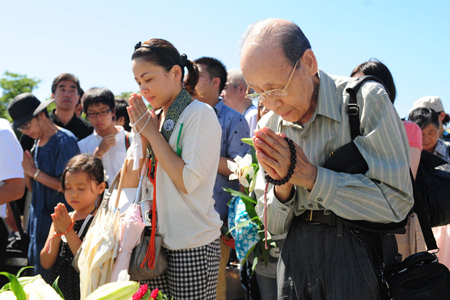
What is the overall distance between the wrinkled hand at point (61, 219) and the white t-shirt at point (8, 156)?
83cm

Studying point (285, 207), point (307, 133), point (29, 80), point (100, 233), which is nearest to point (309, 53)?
point (307, 133)

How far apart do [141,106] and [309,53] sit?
127cm

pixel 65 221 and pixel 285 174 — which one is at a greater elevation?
pixel 285 174

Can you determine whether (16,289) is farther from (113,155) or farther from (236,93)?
(236,93)

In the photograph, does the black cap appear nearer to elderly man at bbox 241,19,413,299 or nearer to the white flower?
the white flower

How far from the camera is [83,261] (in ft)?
7.93

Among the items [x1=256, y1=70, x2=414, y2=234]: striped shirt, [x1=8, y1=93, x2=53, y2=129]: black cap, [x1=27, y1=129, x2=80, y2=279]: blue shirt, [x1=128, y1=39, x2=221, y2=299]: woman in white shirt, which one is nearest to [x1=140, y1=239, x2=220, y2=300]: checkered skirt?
[x1=128, y1=39, x2=221, y2=299]: woman in white shirt

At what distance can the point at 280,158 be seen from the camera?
1578 millimetres

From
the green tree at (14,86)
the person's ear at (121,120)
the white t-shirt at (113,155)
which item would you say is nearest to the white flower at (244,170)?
the white t-shirt at (113,155)

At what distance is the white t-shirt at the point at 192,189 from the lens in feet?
8.25

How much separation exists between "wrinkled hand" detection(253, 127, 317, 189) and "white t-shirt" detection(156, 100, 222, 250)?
0.95 metres

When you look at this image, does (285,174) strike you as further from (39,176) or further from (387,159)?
(39,176)

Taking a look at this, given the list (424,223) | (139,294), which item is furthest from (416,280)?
(139,294)

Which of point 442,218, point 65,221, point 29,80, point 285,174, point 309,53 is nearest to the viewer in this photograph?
point 285,174
